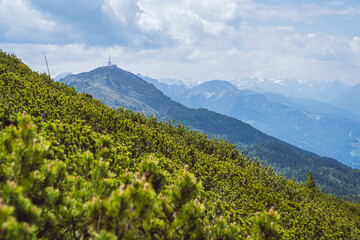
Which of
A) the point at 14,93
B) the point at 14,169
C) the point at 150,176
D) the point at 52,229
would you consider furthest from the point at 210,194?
the point at 14,93

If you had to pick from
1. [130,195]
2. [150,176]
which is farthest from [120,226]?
[150,176]

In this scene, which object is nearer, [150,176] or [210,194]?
[150,176]

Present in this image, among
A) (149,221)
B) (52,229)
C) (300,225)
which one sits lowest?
(300,225)

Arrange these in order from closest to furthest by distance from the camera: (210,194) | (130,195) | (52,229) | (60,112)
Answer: (130,195)
(52,229)
(210,194)
(60,112)

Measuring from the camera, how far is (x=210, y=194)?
13227 millimetres

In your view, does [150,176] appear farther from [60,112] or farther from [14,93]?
[14,93]

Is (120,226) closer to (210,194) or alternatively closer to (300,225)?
(210,194)

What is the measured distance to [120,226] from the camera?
3.64m

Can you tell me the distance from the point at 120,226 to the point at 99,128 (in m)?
17.5

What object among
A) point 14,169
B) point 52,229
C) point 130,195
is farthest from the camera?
point 52,229

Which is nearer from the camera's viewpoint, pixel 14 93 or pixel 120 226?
pixel 120 226

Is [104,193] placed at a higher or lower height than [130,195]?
lower

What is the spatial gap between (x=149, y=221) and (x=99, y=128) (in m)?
16.9

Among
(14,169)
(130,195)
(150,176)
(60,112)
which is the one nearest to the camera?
(130,195)
